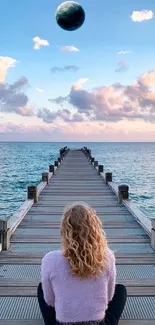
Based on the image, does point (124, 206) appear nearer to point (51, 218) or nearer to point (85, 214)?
point (51, 218)

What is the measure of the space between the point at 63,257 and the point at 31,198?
8167 mm

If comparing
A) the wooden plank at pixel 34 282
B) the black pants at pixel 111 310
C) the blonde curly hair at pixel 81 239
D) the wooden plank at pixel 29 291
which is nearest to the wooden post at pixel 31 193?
the wooden plank at pixel 34 282

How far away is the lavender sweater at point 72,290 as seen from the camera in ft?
10.1

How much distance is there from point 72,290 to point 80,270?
214 mm

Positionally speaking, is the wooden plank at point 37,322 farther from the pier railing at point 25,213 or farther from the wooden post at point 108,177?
the wooden post at point 108,177

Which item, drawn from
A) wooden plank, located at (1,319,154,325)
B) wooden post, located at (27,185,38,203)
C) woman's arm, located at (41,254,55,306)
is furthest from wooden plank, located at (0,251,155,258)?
wooden post, located at (27,185,38,203)

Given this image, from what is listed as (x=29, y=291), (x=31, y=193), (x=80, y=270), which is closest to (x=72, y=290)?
(x=80, y=270)

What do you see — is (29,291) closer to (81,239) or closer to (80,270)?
(80,270)

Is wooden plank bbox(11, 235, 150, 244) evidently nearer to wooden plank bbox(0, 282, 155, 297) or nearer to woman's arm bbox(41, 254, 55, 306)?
wooden plank bbox(0, 282, 155, 297)

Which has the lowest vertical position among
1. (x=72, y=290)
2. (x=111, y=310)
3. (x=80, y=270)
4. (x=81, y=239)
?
(x=111, y=310)

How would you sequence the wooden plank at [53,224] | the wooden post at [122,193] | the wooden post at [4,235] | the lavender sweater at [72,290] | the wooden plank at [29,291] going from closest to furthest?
the lavender sweater at [72,290]
the wooden plank at [29,291]
the wooden post at [4,235]
the wooden plank at [53,224]
the wooden post at [122,193]

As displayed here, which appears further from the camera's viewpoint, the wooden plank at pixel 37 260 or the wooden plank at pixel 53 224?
the wooden plank at pixel 53 224

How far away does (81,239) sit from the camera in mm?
2994

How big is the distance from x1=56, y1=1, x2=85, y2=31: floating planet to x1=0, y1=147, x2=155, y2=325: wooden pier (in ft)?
13.1
